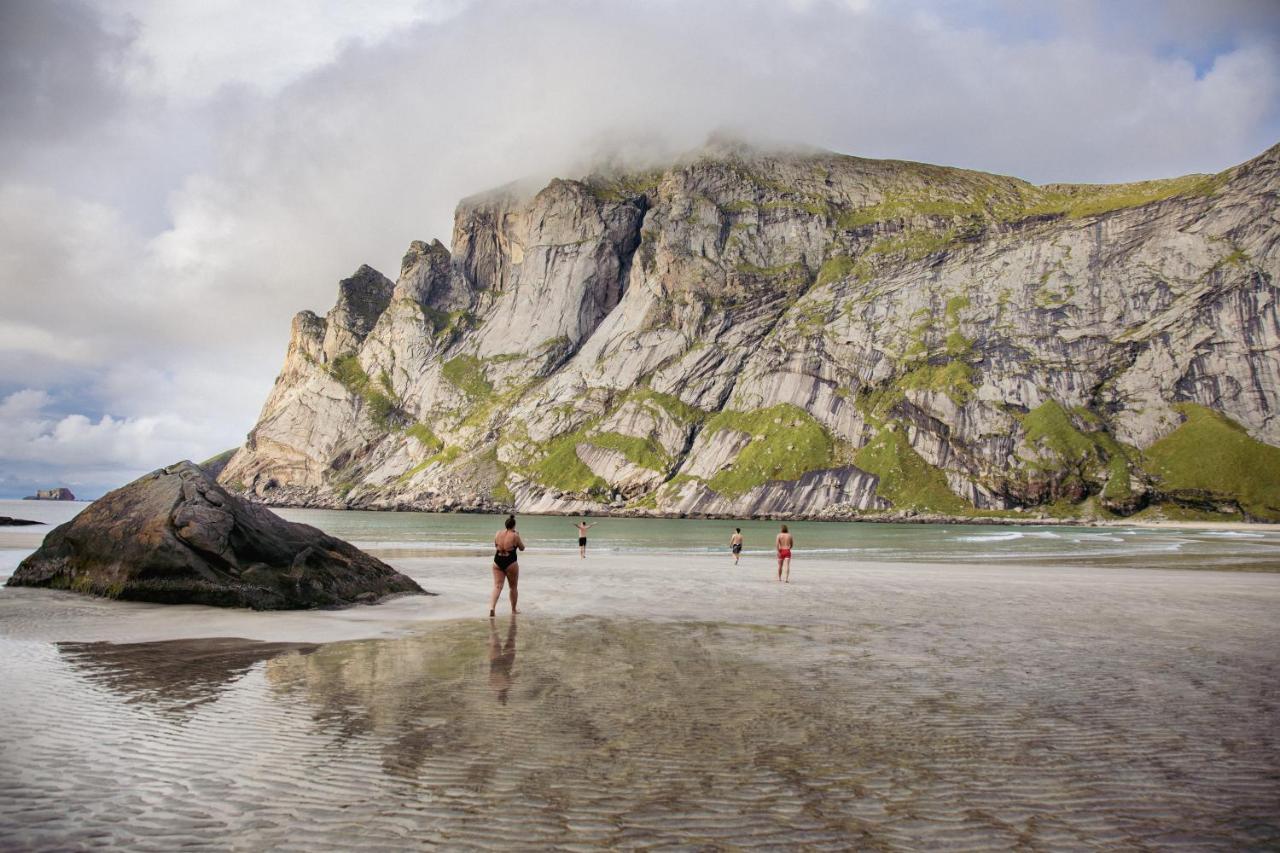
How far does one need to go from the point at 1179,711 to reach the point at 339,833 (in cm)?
1115

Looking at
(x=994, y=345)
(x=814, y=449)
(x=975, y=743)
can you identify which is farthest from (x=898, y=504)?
(x=975, y=743)

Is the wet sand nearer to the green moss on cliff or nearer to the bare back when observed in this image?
the bare back

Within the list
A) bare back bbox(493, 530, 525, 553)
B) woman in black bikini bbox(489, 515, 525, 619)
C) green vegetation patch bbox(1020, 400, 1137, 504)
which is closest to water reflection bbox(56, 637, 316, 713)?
woman in black bikini bbox(489, 515, 525, 619)

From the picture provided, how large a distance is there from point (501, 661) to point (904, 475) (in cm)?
18054

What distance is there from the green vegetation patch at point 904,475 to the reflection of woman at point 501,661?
168 metres

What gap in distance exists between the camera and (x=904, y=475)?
179625 millimetres

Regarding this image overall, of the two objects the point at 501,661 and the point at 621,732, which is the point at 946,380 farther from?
the point at 621,732

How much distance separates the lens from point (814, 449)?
7564 inches

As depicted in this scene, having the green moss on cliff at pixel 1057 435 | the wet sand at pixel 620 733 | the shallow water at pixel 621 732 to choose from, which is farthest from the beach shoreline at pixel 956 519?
the wet sand at pixel 620 733

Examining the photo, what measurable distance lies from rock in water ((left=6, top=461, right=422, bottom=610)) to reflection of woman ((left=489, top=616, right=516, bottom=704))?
6491 millimetres

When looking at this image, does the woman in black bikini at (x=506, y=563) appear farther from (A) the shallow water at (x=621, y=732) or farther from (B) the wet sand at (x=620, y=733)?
(B) the wet sand at (x=620, y=733)

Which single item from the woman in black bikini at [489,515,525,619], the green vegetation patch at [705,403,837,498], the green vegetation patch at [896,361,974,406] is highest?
the green vegetation patch at [896,361,974,406]

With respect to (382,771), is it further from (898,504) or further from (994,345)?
(994,345)

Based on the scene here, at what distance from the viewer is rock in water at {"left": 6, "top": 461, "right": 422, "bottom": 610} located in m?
18.9
